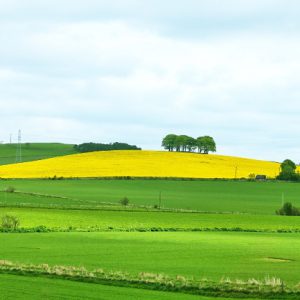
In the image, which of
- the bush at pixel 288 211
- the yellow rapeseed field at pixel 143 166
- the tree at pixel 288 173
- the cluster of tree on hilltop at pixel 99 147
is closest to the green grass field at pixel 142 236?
the bush at pixel 288 211

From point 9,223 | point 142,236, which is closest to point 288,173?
point 9,223

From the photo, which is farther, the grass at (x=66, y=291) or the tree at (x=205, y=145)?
the tree at (x=205, y=145)

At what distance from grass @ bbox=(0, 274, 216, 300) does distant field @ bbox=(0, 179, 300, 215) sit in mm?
55596

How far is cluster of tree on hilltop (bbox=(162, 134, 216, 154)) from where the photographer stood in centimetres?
17088

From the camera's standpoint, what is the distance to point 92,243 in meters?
41.1

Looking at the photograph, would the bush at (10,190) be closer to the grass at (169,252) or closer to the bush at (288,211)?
the bush at (288,211)

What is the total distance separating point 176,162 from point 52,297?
119 m

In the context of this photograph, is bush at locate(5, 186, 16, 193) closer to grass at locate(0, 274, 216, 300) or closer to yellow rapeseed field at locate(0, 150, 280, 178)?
yellow rapeseed field at locate(0, 150, 280, 178)

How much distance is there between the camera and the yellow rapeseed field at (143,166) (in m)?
126

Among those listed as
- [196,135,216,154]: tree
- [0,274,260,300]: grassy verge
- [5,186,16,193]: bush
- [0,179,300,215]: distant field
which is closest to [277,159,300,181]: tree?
[0,179,300,215]: distant field

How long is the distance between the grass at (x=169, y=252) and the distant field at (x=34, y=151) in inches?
4471

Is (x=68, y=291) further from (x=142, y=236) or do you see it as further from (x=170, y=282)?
(x=142, y=236)

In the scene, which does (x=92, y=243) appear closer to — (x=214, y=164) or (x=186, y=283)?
(x=186, y=283)

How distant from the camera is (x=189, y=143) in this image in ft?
561
